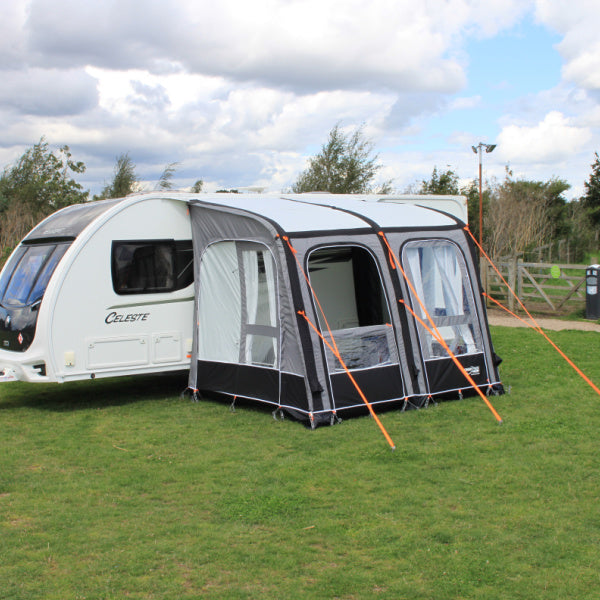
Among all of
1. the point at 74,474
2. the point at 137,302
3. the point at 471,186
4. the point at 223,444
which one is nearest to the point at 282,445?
the point at 223,444

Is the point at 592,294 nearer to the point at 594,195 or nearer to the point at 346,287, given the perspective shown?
the point at 346,287

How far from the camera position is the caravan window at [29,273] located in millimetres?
8326

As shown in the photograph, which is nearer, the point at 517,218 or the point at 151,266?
the point at 151,266

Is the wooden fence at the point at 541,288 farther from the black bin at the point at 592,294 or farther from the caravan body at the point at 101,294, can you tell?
the caravan body at the point at 101,294

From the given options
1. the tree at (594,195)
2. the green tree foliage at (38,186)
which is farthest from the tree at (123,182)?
the tree at (594,195)

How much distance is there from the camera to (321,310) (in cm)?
766

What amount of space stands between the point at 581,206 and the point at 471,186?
1498cm

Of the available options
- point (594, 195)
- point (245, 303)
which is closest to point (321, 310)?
point (245, 303)

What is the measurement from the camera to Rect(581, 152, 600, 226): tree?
37.8m

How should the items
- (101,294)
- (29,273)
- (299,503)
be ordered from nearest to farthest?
1. (299,503)
2. (101,294)
3. (29,273)

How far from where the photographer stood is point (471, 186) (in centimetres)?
2492

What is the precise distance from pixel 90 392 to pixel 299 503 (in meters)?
5.23

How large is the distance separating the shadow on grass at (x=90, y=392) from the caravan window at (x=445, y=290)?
3.24 metres

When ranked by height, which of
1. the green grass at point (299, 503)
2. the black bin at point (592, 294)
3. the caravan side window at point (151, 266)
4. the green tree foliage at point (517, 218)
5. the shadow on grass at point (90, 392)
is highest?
the green tree foliage at point (517, 218)
